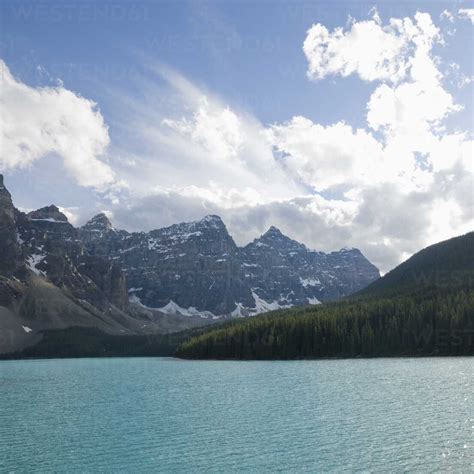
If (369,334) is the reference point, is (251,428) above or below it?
below

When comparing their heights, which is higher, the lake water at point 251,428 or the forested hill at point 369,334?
the forested hill at point 369,334

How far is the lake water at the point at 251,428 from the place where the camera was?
38.9m

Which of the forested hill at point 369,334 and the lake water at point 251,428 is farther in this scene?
the forested hill at point 369,334

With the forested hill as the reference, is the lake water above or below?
below

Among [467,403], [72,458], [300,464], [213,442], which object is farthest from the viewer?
[467,403]

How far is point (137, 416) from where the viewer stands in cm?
6119

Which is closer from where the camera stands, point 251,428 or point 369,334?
point 251,428

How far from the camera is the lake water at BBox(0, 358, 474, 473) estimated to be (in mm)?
38938

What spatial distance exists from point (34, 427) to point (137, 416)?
1151 cm

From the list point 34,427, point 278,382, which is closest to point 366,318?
point 278,382

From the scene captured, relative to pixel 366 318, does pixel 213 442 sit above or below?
below

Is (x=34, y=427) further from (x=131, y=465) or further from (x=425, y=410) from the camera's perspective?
(x=425, y=410)

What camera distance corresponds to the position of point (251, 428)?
169 feet

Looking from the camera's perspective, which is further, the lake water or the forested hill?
the forested hill
